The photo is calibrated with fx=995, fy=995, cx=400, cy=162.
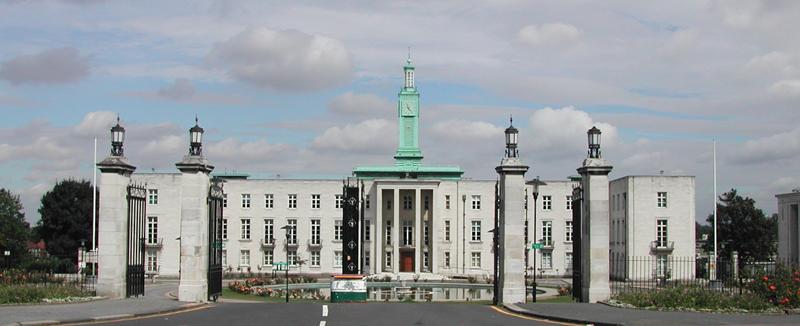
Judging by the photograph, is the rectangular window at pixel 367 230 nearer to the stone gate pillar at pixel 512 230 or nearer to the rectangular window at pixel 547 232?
the rectangular window at pixel 547 232

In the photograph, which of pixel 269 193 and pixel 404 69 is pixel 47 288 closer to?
pixel 269 193

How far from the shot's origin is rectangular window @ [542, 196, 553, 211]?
9156 centimetres

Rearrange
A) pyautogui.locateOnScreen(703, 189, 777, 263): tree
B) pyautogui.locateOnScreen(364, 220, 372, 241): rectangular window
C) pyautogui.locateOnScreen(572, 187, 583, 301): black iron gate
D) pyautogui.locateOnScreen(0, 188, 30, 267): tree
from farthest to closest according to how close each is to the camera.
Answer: pyautogui.locateOnScreen(703, 189, 777, 263): tree, pyautogui.locateOnScreen(364, 220, 372, 241): rectangular window, pyautogui.locateOnScreen(0, 188, 30, 267): tree, pyautogui.locateOnScreen(572, 187, 583, 301): black iron gate

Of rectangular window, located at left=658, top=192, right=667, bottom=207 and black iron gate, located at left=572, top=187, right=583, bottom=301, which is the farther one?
rectangular window, located at left=658, top=192, right=667, bottom=207

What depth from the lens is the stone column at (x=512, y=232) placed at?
30984 millimetres

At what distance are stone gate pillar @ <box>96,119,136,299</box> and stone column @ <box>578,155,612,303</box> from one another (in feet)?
47.4

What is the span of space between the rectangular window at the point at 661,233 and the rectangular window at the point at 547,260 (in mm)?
12643

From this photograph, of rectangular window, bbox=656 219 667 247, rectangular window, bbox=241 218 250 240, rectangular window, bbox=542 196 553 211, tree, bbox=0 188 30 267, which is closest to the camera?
tree, bbox=0 188 30 267

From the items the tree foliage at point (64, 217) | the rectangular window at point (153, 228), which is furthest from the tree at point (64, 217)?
the rectangular window at point (153, 228)

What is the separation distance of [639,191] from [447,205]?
18.8 meters

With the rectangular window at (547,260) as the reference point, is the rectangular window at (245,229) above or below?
above

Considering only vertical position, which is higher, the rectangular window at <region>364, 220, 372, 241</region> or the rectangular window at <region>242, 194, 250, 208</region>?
the rectangular window at <region>242, 194, 250, 208</region>

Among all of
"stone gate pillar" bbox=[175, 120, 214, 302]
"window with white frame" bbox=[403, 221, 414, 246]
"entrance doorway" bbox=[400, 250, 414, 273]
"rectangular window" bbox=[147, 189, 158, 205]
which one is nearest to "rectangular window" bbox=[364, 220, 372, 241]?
"window with white frame" bbox=[403, 221, 414, 246]

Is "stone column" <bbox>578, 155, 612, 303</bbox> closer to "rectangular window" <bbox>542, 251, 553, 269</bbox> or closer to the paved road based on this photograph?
the paved road
